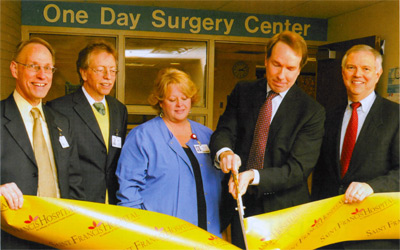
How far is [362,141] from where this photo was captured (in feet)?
5.70

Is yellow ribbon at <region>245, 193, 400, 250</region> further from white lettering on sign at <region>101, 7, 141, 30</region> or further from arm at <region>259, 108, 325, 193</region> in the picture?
white lettering on sign at <region>101, 7, 141, 30</region>

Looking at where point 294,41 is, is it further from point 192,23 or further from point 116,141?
point 192,23

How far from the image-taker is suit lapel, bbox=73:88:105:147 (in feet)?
6.59

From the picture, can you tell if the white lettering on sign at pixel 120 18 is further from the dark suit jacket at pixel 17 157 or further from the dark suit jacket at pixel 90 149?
the dark suit jacket at pixel 17 157

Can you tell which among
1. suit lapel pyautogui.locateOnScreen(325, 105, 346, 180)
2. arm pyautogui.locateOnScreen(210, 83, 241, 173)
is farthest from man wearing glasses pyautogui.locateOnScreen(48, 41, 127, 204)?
suit lapel pyautogui.locateOnScreen(325, 105, 346, 180)

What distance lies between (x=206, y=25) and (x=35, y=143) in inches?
145

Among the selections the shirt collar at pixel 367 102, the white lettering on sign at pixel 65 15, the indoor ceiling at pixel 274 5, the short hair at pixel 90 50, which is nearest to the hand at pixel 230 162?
the shirt collar at pixel 367 102

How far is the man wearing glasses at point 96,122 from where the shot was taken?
1.99 metres

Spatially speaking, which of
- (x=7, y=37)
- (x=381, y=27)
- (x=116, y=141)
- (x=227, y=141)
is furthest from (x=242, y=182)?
(x=381, y=27)

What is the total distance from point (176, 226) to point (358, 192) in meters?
0.76

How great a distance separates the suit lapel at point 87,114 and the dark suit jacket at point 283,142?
1.97ft

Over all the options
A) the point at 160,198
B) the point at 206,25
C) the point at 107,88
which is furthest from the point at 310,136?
the point at 206,25

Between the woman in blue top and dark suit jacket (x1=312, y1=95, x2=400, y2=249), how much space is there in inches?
21.5

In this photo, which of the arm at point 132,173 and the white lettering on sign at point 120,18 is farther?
the white lettering on sign at point 120,18
